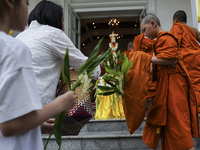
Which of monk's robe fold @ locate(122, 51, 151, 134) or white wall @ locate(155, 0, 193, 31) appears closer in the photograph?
monk's robe fold @ locate(122, 51, 151, 134)

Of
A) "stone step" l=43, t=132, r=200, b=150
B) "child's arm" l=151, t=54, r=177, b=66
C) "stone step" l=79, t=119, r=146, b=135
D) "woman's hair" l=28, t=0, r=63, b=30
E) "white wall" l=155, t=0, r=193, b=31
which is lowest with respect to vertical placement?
"stone step" l=43, t=132, r=200, b=150

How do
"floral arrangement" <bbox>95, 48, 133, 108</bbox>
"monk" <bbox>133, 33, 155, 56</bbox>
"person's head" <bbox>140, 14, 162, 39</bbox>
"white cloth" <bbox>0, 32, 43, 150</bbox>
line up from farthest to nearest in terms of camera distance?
"monk" <bbox>133, 33, 155, 56</bbox> < "person's head" <bbox>140, 14, 162, 39</bbox> < "floral arrangement" <bbox>95, 48, 133, 108</bbox> < "white cloth" <bbox>0, 32, 43, 150</bbox>

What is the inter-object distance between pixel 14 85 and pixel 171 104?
1.75 m

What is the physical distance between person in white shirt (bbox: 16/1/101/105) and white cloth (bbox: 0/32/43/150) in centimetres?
57

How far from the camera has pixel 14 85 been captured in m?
0.53

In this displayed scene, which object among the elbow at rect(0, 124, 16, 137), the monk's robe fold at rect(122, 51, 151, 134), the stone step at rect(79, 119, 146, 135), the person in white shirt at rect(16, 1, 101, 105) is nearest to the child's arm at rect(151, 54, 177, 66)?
the monk's robe fold at rect(122, 51, 151, 134)

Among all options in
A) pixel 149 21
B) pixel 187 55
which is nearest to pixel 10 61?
pixel 149 21

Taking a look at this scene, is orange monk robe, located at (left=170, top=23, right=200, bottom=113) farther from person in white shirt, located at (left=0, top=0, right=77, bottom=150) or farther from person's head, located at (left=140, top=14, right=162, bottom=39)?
person in white shirt, located at (left=0, top=0, right=77, bottom=150)

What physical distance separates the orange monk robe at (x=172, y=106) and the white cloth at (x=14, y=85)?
1.60 m

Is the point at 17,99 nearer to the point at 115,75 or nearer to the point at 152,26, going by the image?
the point at 115,75

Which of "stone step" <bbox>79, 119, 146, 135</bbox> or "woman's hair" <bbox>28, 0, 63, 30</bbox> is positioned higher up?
"woman's hair" <bbox>28, 0, 63, 30</bbox>

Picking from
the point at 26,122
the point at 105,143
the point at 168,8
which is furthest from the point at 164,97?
the point at 168,8

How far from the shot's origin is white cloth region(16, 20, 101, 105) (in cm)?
115

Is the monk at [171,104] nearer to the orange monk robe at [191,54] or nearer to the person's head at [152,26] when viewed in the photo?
the person's head at [152,26]
